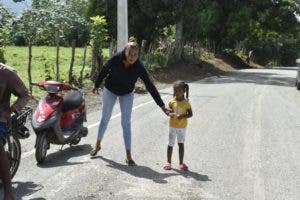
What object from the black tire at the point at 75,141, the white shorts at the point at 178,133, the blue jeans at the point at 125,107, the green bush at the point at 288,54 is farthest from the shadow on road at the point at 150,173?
the green bush at the point at 288,54

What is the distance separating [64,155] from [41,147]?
38.4 inches

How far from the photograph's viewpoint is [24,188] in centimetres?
703

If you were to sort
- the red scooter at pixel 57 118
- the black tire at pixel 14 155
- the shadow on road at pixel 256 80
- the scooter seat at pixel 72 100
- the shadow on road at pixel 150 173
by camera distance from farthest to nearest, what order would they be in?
the shadow on road at pixel 256 80 < the scooter seat at pixel 72 100 < the red scooter at pixel 57 118 < the shadow on road at pixel 150 173 < the black tire at pixel 14 155

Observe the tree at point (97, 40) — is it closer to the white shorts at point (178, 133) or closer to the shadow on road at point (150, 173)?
the shadow on road at point (150, 173)

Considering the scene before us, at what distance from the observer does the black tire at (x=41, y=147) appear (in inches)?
322

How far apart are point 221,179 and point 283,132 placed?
4.55 metres

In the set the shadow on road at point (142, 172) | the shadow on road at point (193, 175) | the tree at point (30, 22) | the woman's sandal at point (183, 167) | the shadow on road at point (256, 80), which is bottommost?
the shadow on road at point (256, 80)

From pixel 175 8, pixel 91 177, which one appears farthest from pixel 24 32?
pixel 91 177

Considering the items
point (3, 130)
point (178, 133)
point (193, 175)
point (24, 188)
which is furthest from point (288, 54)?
point (3, 130)

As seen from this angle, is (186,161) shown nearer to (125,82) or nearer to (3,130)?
(125,82)

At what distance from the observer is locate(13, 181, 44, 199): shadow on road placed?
6.77 m

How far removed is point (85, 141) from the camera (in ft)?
33.9

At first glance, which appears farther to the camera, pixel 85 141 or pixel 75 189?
pixel 85 141

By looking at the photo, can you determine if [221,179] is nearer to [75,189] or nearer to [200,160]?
[200,160]
